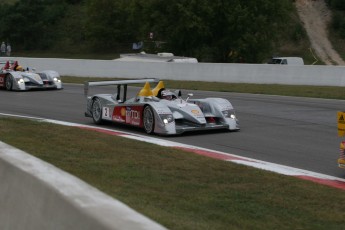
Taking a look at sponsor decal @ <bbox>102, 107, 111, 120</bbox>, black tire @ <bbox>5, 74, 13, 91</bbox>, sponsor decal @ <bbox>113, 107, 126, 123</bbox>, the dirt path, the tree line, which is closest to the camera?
sponsor decal @ <bbox>113, 107, 126, 123</bbox>

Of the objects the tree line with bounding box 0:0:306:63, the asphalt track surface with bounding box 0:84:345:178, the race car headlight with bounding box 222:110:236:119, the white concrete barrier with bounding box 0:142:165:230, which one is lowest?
Answer: the asphalt track surface with bounding box 0:84:345:178

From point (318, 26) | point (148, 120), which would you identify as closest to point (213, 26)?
point (318, 26)

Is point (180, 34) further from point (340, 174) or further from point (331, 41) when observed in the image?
point (340, 174)

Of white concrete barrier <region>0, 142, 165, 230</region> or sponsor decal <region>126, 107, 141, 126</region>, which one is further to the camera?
sponsor decal <region>126, 107, 141, 126</region>

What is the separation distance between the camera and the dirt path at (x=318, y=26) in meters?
58.3

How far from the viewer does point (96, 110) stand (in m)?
14.7

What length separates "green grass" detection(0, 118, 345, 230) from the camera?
5.66 m

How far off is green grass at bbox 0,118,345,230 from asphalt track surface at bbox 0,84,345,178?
5.52 feet

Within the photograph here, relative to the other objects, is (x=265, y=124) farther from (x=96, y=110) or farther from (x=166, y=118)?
(x=96, y=110)

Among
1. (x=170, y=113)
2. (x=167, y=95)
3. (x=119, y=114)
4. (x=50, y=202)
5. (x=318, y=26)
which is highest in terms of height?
(x=318, y=26)

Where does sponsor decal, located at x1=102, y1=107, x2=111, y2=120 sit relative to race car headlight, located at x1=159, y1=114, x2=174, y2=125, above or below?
below

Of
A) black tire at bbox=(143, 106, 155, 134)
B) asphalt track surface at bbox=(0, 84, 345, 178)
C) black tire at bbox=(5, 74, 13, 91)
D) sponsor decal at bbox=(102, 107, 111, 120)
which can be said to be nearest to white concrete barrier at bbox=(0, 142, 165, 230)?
asphalt track surface at bbox=(0, 84, 345, 178)

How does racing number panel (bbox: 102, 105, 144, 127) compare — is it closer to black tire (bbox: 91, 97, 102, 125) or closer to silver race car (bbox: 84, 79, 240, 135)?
silver race car (bbox: 84, 79, 240, 135)

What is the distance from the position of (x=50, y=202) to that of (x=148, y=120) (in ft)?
29.1
